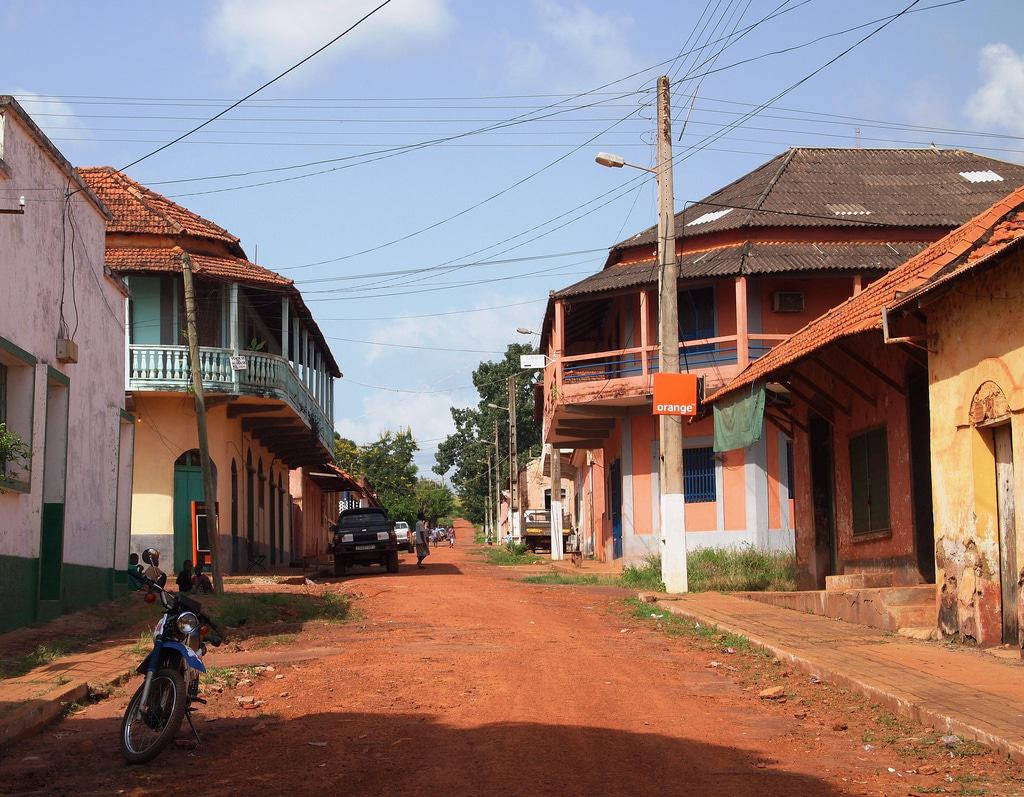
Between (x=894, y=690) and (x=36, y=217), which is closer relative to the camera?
(x=894, y=690)

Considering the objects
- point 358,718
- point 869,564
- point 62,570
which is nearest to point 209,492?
point 62,570

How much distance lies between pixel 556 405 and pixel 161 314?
31.2 feet

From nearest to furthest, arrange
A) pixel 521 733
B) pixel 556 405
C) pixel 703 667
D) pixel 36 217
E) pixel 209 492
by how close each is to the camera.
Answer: pixel 521 733
pixel 703 667
pixel 36 217
pixel 209 492
pixel 556 405

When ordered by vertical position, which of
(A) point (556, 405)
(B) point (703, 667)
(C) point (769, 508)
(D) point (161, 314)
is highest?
(D) point (161, 314)

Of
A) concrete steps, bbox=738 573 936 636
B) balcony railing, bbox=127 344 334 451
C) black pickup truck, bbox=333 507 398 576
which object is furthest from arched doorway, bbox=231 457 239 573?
concrete steps, bbox=738 573 936 636

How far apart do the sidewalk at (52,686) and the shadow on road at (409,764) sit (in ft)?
0.73

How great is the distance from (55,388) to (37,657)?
5.80m

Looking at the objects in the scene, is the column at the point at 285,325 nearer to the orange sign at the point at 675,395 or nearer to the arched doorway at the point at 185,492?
the arched doorway at the point at 185,492

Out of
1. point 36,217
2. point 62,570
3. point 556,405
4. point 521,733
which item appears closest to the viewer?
point 521,733

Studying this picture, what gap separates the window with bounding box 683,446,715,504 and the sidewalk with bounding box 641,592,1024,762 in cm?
1247

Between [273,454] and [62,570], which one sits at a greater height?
[273,454]

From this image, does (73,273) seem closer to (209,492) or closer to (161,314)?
(209,492)

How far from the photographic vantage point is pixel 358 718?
30.4ft

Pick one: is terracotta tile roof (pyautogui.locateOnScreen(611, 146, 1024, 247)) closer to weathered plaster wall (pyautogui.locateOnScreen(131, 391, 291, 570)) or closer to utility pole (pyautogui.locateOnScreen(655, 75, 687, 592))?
utility pole (pyautogui.locateOnScreen(655, 75, 687, 592))
